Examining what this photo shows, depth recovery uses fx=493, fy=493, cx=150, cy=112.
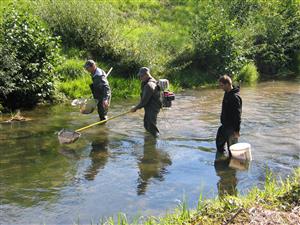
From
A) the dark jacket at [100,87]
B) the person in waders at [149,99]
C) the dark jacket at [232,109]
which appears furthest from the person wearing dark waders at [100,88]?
the dark jacket at [232,109]

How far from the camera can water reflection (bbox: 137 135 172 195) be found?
396 inches

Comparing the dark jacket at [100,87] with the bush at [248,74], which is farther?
the bush at [248,74]

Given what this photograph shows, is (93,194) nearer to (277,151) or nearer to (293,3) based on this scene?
(277,151)

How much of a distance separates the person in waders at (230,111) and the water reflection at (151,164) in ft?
4.94

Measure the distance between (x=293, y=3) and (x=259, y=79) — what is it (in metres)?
5.71

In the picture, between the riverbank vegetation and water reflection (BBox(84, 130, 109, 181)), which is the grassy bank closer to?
water reflection (BBox(84, 130, 109, 181))

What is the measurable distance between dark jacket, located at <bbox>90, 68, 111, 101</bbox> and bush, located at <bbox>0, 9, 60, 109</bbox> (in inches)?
136

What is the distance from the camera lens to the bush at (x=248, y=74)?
24891mm

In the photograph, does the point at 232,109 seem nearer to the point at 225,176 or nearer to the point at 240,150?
the point at 240,150

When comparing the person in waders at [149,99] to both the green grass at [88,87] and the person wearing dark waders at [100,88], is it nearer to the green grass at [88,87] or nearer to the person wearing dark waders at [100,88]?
the person wearing dark waders at [100,88]

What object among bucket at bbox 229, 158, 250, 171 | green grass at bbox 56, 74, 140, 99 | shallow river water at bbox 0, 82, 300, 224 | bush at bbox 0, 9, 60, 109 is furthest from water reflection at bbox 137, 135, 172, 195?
green grass at bbox 56, 74, 140, 99

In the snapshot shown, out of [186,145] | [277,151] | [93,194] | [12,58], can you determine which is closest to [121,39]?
[12,58]

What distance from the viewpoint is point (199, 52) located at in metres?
23.9

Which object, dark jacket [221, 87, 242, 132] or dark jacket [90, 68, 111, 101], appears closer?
dark jacket [221, 87, 242, 132]
